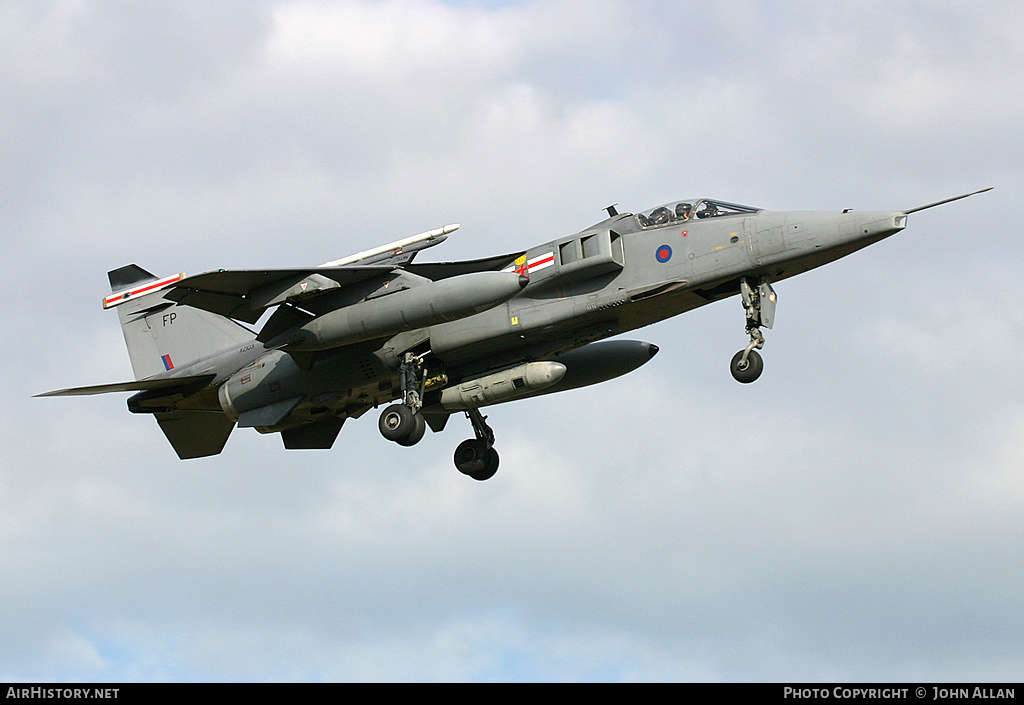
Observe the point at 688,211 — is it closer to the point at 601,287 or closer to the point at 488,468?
the point at 601,287

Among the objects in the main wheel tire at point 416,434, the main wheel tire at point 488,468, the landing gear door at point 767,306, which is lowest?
the main wheel tire at point 488,468

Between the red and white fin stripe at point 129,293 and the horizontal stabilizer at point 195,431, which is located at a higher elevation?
the red and white fin stripe at point 129,293

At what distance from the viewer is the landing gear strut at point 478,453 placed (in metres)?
27.5

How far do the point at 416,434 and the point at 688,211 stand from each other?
6.76 meters

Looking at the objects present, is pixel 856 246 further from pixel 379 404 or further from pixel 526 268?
pixel 379 404

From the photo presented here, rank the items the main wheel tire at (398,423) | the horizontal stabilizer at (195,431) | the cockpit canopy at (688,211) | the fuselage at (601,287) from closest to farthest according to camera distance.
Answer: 1. the fuselage at (601,287)
2. the cockpit canopy at (688,211)
3. the main wheel tire at (398,423)
4. the horizontal stabilizer at (195,431)

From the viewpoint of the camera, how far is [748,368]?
73.5 ft

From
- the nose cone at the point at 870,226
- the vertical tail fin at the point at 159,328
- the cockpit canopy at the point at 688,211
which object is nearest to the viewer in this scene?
the nose cone at the point at 870,226

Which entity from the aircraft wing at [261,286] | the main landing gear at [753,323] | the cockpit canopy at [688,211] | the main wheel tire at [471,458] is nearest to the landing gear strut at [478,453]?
the main wheel tire at [471,458]

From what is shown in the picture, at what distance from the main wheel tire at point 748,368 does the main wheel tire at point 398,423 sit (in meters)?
6.35

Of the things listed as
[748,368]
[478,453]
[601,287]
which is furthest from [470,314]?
[478,453]

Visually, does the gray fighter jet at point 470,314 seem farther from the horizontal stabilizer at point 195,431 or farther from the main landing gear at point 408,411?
the horizontal stabilizer at point 195,431
